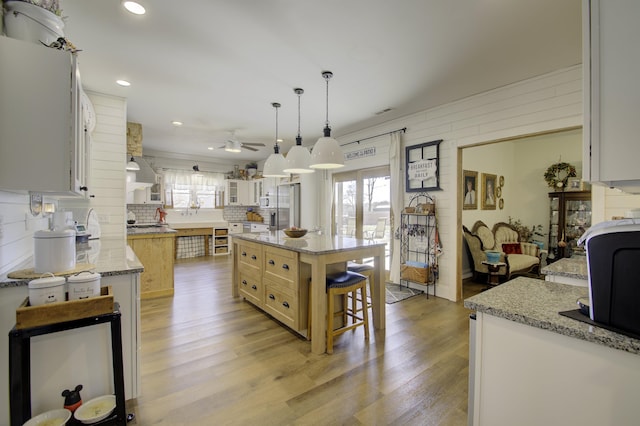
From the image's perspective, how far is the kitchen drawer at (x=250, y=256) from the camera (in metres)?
3.25

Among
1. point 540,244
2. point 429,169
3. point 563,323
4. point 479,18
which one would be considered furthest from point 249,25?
point 540,244

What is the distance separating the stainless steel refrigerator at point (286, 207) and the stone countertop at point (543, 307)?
5.43 meters

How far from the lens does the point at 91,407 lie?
150 cm

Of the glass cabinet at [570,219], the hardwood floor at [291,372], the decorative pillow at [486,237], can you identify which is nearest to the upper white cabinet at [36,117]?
the hardwood floor at [291,372]

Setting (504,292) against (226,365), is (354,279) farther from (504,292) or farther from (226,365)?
(504,292)

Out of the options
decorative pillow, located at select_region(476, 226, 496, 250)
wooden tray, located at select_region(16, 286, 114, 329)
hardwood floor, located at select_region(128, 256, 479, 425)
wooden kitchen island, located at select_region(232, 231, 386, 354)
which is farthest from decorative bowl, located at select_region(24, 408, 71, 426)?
decorative pillow, located at select_region(476, 226, 496, 250)

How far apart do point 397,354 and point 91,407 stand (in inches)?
83.5

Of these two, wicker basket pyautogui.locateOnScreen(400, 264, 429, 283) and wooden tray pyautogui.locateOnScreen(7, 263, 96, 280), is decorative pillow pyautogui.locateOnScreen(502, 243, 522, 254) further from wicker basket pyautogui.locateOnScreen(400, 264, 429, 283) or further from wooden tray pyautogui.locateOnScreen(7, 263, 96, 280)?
wooden tray pyautogui.locateOnScreen(7, 263, 96, 280)

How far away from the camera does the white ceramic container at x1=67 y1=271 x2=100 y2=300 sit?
4.61 ft

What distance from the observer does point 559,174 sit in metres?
5.34

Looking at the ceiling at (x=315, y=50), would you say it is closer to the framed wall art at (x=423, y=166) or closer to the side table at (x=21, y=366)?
the framed wall art at (x=423, y=166)

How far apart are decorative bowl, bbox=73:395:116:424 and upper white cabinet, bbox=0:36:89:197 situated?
115cm

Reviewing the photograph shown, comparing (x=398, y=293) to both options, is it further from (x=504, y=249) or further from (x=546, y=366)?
(x=546, y=366)

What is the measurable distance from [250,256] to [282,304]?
85 cm
